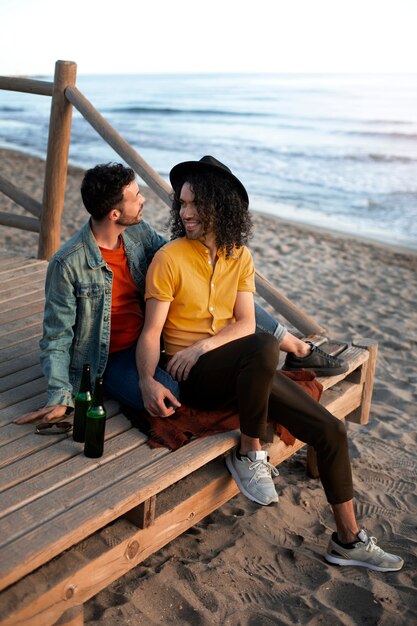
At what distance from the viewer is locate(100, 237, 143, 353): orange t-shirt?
3.12 metres

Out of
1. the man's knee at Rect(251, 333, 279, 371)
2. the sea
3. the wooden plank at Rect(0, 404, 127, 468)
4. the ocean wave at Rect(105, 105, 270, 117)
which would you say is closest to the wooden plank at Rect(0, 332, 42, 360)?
the wooden plank at Rect(0, 404, 127, 468)

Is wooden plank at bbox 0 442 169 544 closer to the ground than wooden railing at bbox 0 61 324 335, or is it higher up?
closer to the ground

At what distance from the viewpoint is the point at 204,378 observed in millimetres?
2936

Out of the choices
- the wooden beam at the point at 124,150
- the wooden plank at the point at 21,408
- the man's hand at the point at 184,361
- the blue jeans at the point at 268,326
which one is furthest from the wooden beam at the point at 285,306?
the wooden plank at the point at 21,408

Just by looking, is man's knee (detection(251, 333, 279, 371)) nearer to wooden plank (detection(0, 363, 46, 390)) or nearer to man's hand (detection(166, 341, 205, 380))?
man's hand (detection(166, 341, 205, 380))

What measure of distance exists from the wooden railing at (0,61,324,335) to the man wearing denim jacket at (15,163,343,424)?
0.98m

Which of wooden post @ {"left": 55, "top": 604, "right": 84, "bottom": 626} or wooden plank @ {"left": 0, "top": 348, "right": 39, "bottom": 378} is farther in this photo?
wooden plank @ {"left": 0, "top": 348, "right": 39, "bottom": 378}

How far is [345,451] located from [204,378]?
2.12 ft

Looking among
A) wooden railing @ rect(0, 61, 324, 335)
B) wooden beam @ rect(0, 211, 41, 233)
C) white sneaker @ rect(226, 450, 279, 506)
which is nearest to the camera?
white sneaker @ rect(226, 450, 279, 506)

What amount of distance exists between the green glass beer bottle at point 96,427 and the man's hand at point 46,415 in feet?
0.76

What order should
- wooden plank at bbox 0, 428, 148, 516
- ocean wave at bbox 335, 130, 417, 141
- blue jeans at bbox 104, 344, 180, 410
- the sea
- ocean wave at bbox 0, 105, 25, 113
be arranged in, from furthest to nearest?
ocean wave at bbox 0, 105, 25, 113 → ocean wave at bbox 335, 130, 417, 141 → the sea → blue jeans at bbox 104, 344, 180, 410 → wooden plank at bbox 0, 428, 148, 516

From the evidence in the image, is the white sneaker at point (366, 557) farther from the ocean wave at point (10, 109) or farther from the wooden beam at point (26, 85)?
the ocean wave at point (10, 109)

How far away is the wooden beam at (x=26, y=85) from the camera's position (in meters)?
4.58

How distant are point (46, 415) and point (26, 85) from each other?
9.12 ft
